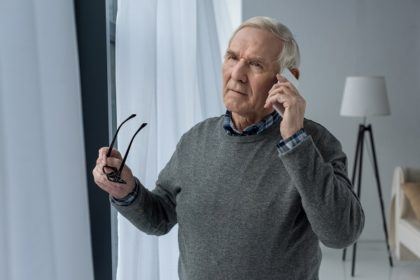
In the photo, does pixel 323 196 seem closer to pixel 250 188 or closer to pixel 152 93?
pixel 250 188

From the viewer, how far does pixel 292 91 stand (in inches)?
42.9

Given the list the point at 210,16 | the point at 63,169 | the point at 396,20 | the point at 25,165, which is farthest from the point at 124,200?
the point at 396,20

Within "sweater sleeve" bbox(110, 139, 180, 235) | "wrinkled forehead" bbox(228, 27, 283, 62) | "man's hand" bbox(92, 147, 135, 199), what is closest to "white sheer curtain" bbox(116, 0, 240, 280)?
"sweater sleeve" bbox(110, 139, 180, 235)

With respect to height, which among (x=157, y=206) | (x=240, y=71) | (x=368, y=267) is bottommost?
(x=368, y=267)

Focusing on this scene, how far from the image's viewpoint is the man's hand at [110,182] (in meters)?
1.16

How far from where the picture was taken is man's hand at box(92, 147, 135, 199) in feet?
3.81

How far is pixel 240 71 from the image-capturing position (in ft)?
4.00

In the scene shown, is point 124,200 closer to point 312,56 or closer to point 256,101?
point 256,101

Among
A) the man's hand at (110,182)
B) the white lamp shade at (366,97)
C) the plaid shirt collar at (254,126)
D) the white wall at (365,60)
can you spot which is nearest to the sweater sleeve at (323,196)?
the plaid shirt collar at (254,126)

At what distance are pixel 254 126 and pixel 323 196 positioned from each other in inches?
11.1

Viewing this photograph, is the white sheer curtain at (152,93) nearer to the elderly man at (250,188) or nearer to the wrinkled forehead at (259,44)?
the elderly man at (250,188)

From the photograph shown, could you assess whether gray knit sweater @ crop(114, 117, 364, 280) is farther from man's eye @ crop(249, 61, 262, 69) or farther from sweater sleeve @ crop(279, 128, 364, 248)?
man's eye @ crop(249, 61, 262, 69)

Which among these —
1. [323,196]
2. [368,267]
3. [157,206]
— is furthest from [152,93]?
[368,267]

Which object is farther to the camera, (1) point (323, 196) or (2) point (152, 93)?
(2) point (152, 93)
